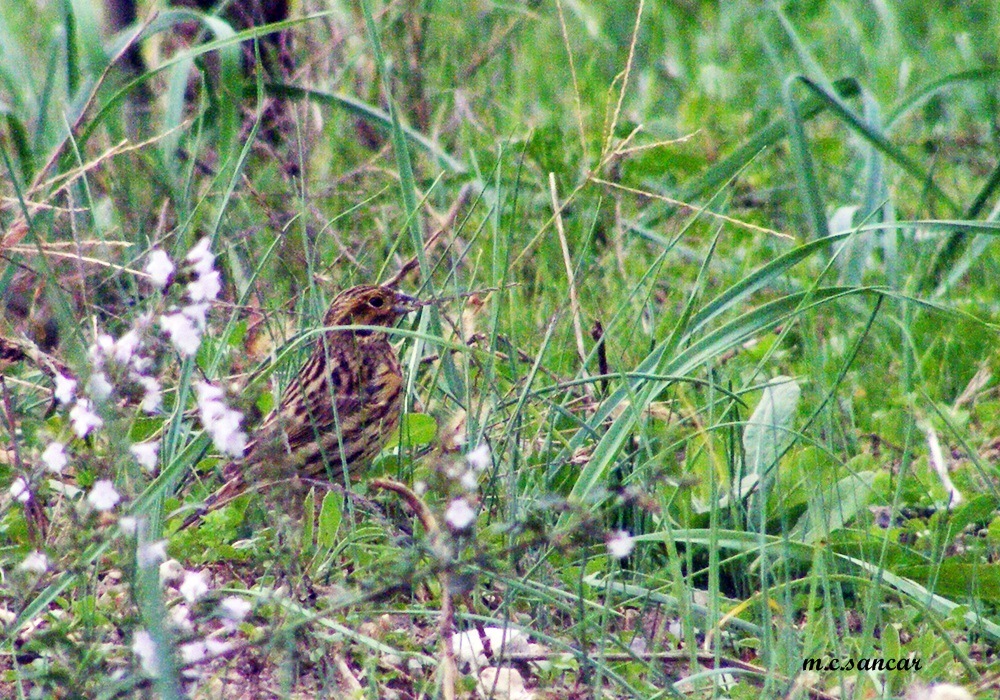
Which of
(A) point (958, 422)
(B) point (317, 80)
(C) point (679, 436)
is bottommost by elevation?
(A) point (958, 422)

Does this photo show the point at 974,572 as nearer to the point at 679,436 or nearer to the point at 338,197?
the point at 679,436

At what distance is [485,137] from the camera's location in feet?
20.9

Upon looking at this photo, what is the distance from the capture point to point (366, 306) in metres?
4.52

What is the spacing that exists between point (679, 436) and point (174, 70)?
2.75 metres

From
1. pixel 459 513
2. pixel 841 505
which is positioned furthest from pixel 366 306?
pixel 459 513

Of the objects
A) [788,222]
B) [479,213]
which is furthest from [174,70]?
[788,222]

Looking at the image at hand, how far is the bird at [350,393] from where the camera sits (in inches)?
164

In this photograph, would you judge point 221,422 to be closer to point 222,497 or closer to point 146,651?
point 146,651

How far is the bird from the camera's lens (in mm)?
4172

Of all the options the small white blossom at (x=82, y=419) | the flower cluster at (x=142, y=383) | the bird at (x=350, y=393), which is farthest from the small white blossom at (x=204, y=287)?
the bird at (x=350, y=393)

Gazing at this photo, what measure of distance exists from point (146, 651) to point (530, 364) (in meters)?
2.03

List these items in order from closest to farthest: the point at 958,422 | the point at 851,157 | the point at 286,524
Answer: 1. the point at 286,524
2. the point at 958,422
3. the point at 851,157

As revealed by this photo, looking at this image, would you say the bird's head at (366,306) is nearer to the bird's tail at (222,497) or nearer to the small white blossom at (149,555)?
the bird's tail at (222,497)

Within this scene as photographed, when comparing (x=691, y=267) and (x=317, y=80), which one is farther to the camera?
(x=317, y=80)
